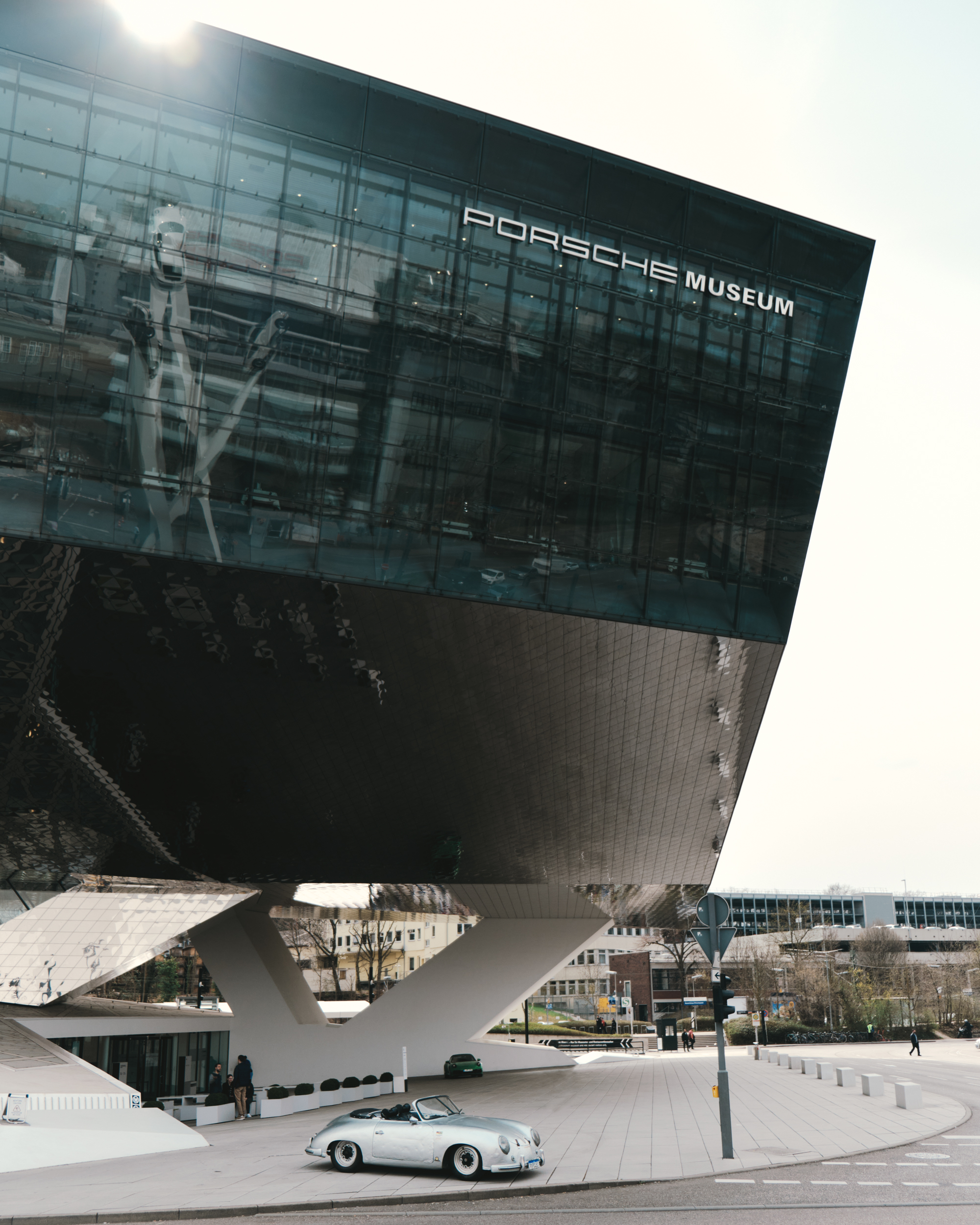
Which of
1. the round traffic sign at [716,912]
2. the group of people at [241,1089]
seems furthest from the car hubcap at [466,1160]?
the group of people at [241,1089]

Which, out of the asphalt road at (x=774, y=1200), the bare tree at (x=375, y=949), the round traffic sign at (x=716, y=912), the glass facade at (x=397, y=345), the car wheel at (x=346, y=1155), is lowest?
the bare tree at (x=375, y=949)

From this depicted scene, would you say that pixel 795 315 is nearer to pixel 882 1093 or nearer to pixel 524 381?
pixel 524 381

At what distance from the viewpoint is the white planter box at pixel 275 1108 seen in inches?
1160

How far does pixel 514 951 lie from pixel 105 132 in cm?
3601

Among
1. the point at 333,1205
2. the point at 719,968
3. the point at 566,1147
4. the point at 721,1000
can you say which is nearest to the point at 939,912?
the point at 566,1147

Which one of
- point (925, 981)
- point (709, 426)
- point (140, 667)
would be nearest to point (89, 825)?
point (140, 667)

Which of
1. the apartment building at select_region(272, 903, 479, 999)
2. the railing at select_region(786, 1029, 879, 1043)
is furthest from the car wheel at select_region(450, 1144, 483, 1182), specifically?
the railing at select_region(786, 1029, 879, 1043)

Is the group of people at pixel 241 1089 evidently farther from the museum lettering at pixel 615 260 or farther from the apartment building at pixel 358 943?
the museum lettering at pixel 615 260

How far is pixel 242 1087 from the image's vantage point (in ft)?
94.7

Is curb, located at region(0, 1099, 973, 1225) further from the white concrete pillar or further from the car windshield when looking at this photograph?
the white concrete pillar

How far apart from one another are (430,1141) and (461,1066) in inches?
1149

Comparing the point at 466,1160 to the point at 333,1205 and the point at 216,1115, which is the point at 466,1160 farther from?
the point at 216,1115

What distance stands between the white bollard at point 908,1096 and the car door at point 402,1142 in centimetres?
1642

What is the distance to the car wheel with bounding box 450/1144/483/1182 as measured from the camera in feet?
50.3
